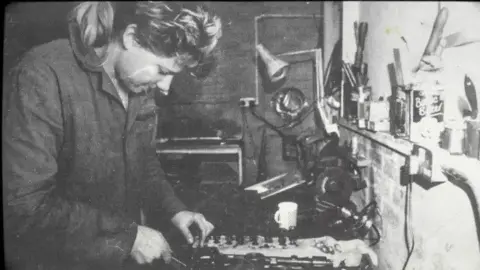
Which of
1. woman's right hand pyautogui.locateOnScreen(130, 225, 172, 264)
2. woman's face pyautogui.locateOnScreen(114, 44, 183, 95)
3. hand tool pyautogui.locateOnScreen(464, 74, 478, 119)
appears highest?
woman's face pyautogui.locateOnScreen(114, 44, 183, 95)

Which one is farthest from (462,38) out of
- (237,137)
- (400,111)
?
(237,137)

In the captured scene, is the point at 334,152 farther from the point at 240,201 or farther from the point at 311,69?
the point at 240,201

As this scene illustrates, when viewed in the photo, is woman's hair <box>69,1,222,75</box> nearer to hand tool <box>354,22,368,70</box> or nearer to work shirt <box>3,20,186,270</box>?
work shirt <box>3,20,186,270</box>

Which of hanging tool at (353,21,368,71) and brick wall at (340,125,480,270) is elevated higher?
hanging tool at (353,21,368,71)

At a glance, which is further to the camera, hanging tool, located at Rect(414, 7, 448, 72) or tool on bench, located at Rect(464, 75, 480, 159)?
hanging tool, located at Rect(414, 7, 448, 72)

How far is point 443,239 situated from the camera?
112cm

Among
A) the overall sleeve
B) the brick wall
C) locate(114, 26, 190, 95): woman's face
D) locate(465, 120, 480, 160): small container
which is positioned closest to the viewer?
locate(465, 120, 480, 160): small container

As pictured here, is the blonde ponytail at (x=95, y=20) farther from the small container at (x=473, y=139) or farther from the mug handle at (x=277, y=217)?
the small container at (x=473, y=139)

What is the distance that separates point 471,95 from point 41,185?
1642 mm

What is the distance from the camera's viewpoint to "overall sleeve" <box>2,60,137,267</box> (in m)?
1.26

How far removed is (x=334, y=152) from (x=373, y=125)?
0.41 meters

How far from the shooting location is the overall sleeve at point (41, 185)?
4.13ft

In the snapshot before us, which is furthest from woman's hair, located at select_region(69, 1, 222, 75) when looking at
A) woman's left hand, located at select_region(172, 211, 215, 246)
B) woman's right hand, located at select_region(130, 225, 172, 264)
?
woman's right hand, located at select_region(130, 225, 172, 264)

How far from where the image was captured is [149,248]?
1.38 m
